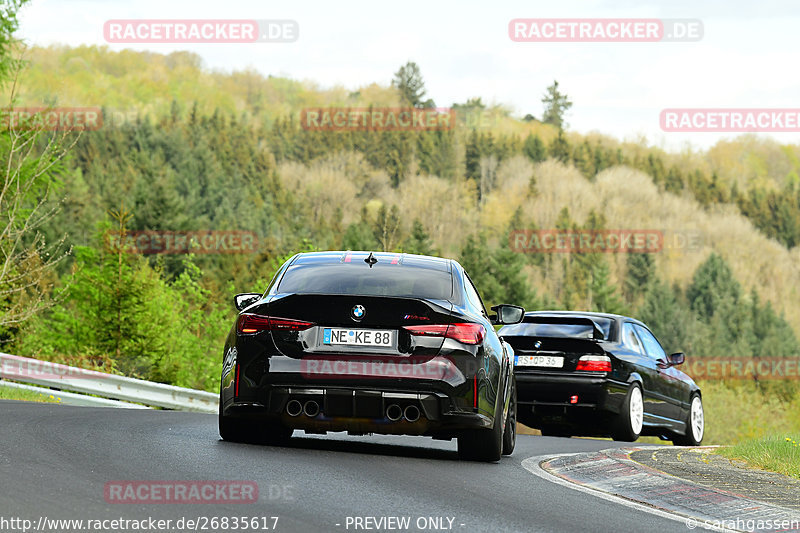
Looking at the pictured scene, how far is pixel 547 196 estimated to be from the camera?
15288 centimetres

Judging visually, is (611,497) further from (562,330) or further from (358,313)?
(562,330)

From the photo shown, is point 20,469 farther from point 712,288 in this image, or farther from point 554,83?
point 554,83

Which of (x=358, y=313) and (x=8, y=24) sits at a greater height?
(x=8, y=24)

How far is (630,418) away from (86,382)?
8603 mm

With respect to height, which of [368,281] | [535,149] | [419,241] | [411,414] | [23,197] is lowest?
[411,414]

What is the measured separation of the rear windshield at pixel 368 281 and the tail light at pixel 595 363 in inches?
241

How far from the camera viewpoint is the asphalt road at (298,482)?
19.8 feet

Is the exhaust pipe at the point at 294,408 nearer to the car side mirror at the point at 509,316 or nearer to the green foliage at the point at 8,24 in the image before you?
the car side mirror at the point at 509,316

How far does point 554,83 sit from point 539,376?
181 metres

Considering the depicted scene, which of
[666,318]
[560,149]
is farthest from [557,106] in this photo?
[666,318]

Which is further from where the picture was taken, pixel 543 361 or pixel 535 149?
pixel 535 149

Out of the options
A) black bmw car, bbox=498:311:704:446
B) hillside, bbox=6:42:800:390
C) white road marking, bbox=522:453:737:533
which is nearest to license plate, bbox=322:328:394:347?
white road marking, bbox=522:453:737:533

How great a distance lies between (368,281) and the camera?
9.38 m

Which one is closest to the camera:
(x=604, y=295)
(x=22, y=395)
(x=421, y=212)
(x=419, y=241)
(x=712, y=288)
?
(x=22, y=395)
